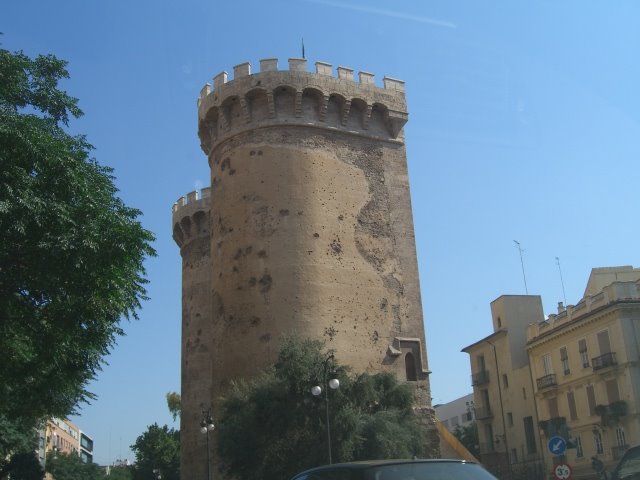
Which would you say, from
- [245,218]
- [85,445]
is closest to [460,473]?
[245,218]

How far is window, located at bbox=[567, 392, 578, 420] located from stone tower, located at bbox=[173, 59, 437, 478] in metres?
12.4

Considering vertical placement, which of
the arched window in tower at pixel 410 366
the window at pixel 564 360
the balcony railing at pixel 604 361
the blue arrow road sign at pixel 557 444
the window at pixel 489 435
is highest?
the window at pixel 564 360

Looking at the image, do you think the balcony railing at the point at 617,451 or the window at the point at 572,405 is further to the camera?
the window at the point at 572,405

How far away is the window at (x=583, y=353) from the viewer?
106ft

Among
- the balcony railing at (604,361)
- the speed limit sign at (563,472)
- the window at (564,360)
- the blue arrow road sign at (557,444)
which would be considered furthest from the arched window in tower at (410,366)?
the blue arrow road sign at (557,444)

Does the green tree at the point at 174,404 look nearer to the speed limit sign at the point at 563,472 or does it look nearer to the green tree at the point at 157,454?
the green tree at the point at 157,454

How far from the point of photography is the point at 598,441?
102 ft

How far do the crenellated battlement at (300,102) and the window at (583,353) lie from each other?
13.6m

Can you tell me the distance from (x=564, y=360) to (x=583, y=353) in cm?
169

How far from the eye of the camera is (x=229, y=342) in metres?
23.1

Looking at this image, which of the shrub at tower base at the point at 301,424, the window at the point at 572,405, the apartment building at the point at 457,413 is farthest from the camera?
the apartment building at the point at 457,413

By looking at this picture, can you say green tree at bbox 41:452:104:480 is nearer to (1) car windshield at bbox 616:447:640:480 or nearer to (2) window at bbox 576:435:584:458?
(2) window at bbox 576:435:584:458

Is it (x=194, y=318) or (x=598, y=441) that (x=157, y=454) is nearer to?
(x=194, y=318)

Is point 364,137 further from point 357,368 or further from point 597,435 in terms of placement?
point 597,435
